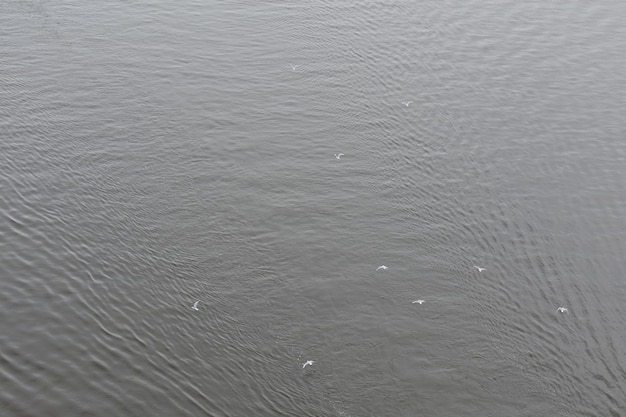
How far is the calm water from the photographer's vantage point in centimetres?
3347

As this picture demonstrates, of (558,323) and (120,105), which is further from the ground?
(120,105)

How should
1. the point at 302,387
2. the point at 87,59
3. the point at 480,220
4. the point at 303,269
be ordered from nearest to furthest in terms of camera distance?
the point at 302,387 → the point at 303,269 → the point at 480,220 → the point at 87,59

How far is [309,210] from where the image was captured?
43.6m

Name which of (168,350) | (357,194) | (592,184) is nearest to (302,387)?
(168,350)

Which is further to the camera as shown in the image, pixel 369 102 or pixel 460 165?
pixel 369 102

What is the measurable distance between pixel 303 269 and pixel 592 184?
58.9ft

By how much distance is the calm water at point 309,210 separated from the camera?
110ft

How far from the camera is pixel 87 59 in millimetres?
55844

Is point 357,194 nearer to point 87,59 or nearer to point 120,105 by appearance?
point 120,105

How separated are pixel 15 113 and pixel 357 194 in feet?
68.8

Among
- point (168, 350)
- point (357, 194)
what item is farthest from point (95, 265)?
point (357, 194)

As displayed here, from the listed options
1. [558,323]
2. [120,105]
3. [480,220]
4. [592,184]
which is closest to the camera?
[558,323]

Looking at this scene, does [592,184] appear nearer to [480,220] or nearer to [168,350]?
[480,220]

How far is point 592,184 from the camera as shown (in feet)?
152
